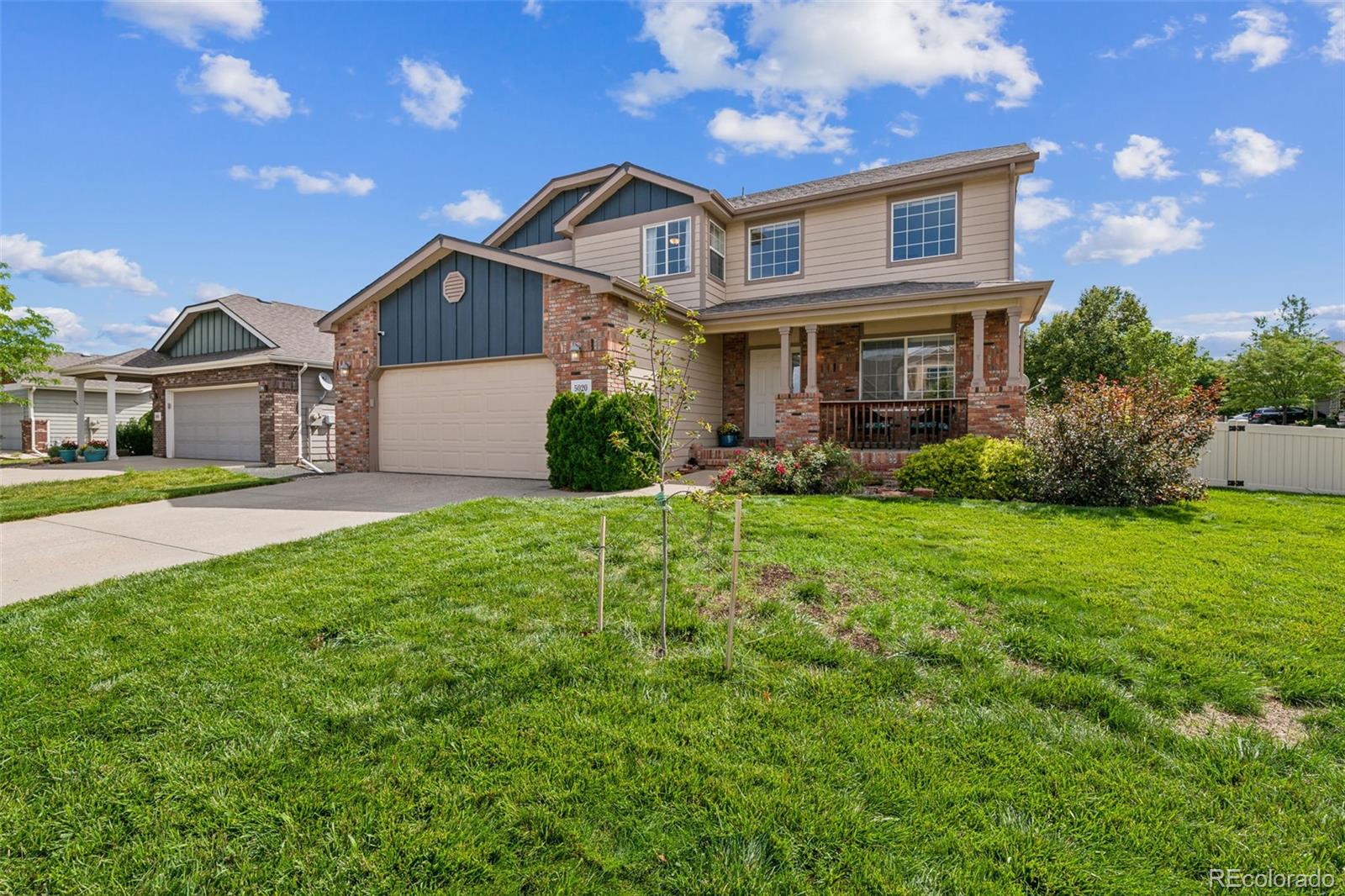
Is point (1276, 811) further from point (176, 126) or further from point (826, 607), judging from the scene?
point (176, 126)

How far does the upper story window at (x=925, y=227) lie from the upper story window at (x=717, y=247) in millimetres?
3858

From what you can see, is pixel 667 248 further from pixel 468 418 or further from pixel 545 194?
pixel 468 418

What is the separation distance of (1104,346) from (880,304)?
1851 centimetres

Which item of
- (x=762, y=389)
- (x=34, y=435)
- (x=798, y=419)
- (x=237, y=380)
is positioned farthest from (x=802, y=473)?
(x=34, y=435)

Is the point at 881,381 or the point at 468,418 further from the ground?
the point at 881,381

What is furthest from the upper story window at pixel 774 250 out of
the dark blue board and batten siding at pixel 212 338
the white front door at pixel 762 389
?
the dark blue board and batten siding at pixel 212 338

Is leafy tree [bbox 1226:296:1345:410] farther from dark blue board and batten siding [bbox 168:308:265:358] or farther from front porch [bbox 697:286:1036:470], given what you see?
dark blue board and batten siding [bbox 168:308:265:358]

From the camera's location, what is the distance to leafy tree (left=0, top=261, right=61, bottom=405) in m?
14.7

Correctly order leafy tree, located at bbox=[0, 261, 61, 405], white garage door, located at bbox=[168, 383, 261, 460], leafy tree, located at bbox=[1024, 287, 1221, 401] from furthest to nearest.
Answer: leafy tree, located at bbox=[1024, 287, 1221, 401] < white garage door, located at bbox=[168, 383, 261, 460] < leafy tree, located at bbox=[0, 261, 61, 405]

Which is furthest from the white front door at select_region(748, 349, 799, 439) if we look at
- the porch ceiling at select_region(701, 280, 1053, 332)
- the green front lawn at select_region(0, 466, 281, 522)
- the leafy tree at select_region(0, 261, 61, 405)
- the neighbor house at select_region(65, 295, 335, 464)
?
the leafy tree at select_region(0, 261, 61, 405)

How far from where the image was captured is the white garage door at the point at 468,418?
11.4m

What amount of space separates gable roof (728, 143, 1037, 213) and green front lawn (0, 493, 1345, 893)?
380 inches

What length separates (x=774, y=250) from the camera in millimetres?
13977

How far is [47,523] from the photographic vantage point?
7.33 m
